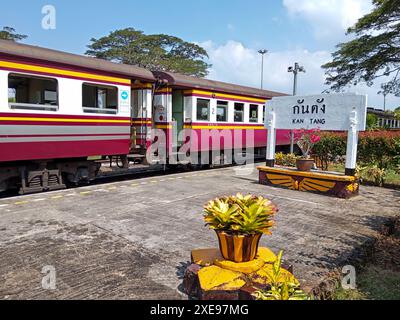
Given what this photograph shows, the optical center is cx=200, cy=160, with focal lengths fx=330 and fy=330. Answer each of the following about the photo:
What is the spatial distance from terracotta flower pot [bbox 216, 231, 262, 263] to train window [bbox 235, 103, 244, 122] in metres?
10.4

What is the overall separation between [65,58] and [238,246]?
648 cm

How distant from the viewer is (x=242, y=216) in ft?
10.0

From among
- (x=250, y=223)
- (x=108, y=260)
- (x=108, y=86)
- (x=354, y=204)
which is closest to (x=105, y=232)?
(x=108, y=260)

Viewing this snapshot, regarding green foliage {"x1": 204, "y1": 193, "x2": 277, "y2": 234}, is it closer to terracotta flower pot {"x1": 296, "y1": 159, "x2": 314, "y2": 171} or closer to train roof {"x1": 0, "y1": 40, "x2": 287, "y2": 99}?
train roof {"x1": 0, "y1": 40, "x2": 287, "y2": 99}

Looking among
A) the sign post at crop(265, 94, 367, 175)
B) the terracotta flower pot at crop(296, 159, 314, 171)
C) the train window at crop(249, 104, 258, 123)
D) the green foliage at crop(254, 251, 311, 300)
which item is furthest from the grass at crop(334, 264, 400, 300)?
the train window at crop(249, 104, 258, 123)

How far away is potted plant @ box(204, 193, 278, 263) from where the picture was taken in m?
3.03

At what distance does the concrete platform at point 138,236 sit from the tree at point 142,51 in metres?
26.6

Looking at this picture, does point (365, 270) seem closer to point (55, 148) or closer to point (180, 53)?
point (55, 148)

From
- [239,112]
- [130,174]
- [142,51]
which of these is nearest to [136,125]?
[130,174]

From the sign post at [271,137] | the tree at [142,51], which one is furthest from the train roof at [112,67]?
the tree at [142,51]

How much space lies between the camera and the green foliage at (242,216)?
3023 mm

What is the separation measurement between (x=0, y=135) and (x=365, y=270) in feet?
22.6

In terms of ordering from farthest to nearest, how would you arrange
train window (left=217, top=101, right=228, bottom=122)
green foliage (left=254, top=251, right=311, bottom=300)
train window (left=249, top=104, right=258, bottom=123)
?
train window (left=249, top=104, right=258, bottom=123) < train window (left=217, top=101, right=228, bottom=122) < green foliage (left=254, top=251, right=311, bottom=300)

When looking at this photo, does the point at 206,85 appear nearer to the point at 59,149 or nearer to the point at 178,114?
the point at 178,114
